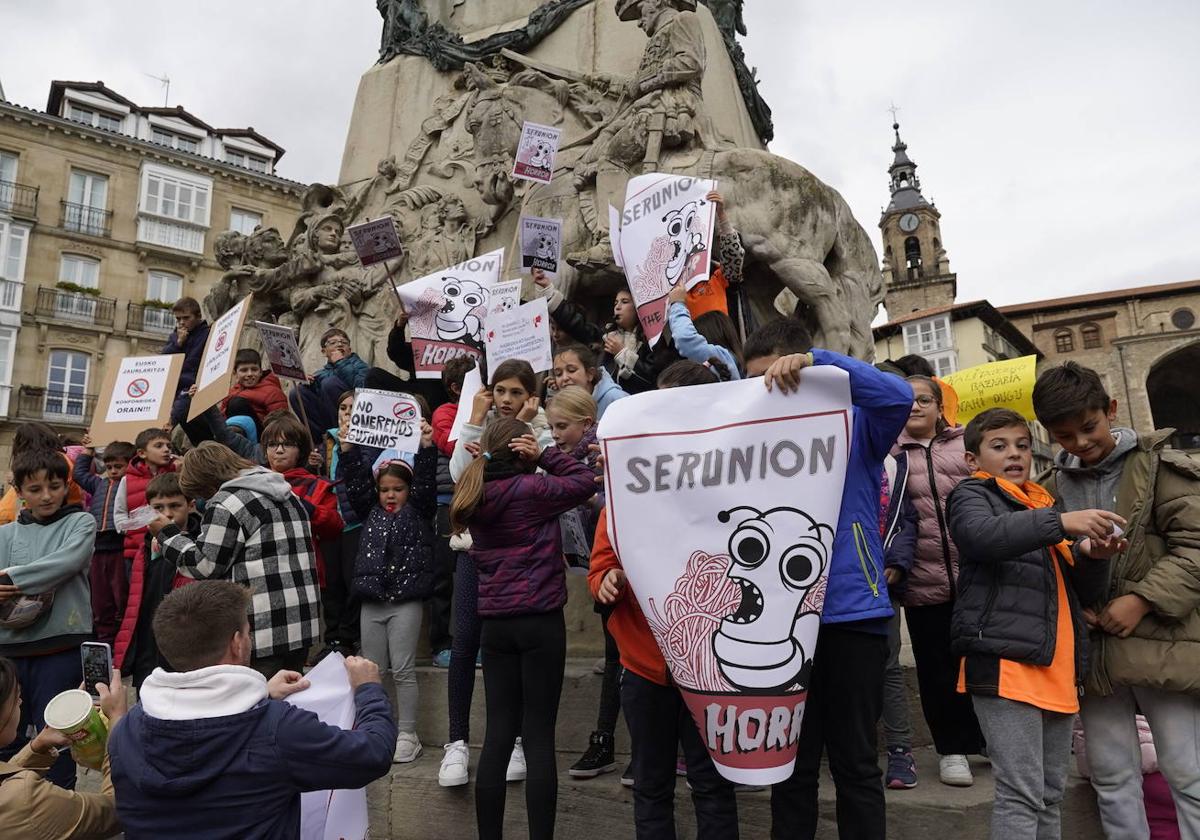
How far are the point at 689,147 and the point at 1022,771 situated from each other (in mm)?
5662

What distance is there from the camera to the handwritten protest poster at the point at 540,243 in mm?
6164

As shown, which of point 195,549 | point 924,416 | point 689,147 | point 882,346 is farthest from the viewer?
point 882,346

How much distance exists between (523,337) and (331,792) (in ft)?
11.0

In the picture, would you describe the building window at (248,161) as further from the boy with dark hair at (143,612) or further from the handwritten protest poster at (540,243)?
the boy with dark hair at (143,612)

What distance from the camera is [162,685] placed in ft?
7.18

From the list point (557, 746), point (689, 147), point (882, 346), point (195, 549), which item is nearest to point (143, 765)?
point (195, 549)

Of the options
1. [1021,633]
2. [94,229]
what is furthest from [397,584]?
[94,229]

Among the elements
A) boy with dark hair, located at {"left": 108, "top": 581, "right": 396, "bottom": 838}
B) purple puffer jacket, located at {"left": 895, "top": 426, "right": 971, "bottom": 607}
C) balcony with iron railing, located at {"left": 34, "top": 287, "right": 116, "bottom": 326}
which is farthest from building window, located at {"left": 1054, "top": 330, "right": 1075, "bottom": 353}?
boy with dark hair, located at {"left": 108, "top": 581, "right": 396, "bottom": 838}

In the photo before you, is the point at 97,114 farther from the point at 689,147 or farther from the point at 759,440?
the point at 759,440

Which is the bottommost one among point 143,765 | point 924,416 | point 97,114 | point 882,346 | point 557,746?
point 557,746

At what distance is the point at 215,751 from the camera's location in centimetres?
212

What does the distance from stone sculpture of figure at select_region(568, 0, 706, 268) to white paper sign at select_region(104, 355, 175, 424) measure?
3.30 meters

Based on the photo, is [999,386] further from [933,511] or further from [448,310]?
[448,310]

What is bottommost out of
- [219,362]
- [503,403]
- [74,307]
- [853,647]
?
[853,647]
